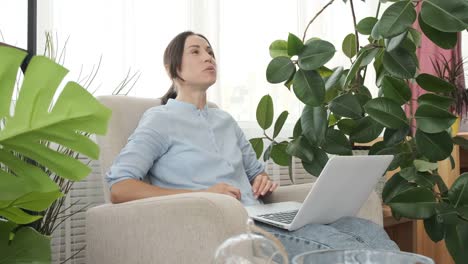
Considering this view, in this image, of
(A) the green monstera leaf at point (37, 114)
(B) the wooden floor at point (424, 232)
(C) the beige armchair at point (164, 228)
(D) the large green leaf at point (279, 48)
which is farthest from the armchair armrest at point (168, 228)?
(B) the wooden floor at point (424, 232)

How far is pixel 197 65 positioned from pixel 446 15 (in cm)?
81

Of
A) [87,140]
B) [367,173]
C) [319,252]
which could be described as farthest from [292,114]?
[319,252]

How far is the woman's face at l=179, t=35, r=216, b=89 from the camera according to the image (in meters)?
1.90

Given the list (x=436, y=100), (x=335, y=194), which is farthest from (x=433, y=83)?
(x=335, y=194)

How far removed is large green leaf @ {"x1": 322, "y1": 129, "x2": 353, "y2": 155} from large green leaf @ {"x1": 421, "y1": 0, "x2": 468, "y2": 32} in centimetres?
59

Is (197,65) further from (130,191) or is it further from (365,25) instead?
(365,25)

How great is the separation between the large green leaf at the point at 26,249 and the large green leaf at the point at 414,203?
1464mm

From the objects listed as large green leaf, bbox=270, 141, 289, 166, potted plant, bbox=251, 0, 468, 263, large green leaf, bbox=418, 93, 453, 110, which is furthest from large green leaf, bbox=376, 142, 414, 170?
large green leaf, bbox=270, 141, 289, 166

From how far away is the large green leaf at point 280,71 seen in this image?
1969 mm

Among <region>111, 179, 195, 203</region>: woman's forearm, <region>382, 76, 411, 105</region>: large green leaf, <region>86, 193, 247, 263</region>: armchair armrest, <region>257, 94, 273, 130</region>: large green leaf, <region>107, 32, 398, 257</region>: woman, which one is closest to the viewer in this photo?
<region>86, 193, 247, 263</region>: armchair armrest

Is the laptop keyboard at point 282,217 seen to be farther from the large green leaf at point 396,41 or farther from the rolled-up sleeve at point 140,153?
the large green leaf at point 396,41

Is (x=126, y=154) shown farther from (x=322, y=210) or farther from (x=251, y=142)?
(x=251, y=142)

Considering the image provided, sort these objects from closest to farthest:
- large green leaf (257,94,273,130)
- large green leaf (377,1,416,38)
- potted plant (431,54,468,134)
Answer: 1. large green leaf (377,1,416,38)
2. large green leaf (257,94,273,130)
3. potted plant (431,54,468,134)

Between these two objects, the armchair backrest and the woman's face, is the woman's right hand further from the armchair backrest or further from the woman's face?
the woman's face
